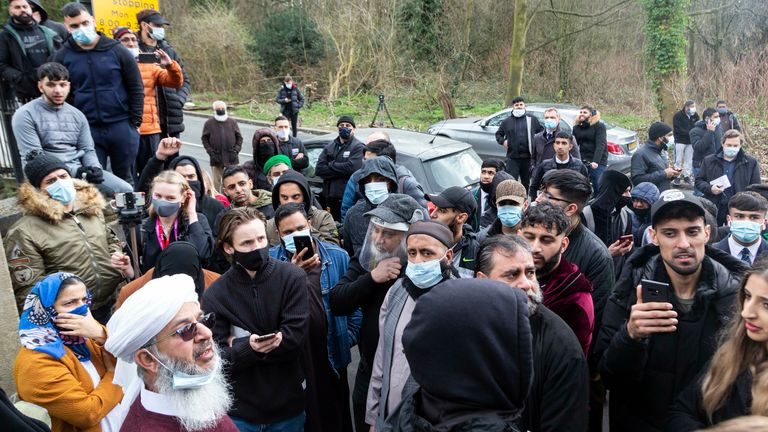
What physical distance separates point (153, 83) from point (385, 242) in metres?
4.99

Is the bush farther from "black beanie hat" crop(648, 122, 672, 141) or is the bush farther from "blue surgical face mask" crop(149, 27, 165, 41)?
"black beanie hat" crop(648, 122, 672, 141)

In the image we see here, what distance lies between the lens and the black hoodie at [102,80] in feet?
21.7

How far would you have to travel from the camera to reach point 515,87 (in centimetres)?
2073

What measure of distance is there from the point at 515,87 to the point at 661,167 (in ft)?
41.0

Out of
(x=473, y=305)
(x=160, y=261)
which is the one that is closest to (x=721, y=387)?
(x=473, y=305)

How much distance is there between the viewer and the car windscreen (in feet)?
26.6

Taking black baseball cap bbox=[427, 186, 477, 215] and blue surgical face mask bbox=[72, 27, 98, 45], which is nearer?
black baseball cap bbox=[427, 186, 477, 215]

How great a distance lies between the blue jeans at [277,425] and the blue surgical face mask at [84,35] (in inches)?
192

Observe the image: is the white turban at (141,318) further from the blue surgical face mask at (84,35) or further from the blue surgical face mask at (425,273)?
the blue surgical face mask at (84,35)

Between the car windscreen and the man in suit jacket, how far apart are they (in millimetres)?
3639

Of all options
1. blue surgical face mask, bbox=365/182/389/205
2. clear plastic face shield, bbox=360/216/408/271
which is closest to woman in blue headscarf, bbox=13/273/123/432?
clear plastic face shield, bbox=360/216/408/271

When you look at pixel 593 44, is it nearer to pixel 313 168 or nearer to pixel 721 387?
pixel 313 168

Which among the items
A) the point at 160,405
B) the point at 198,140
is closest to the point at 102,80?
the point at 160,405

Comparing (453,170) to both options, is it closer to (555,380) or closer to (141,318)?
(555,380)
